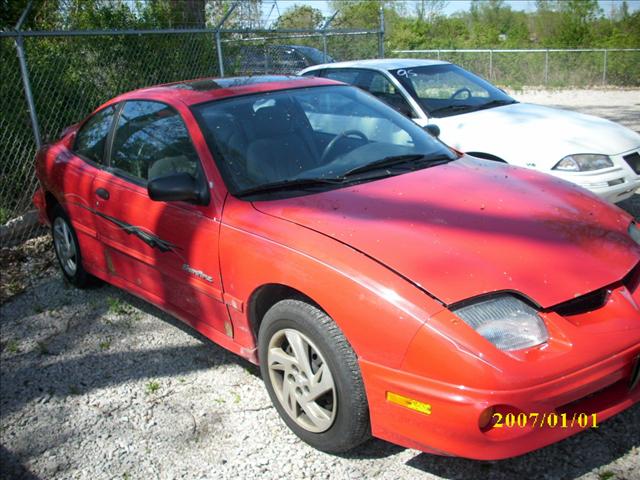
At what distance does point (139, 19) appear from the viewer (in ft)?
31.8

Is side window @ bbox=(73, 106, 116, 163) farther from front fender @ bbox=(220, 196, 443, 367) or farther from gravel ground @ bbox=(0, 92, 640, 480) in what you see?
front fender @ bbox=(220, 196, 443, 367)

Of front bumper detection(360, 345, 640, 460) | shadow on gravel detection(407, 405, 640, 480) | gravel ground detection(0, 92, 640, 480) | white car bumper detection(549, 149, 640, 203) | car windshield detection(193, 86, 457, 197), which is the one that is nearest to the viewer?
front bumper detection(360, 345, 640, 460)

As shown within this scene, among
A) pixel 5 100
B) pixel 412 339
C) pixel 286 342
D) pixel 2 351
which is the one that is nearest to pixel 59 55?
pixel 5 100

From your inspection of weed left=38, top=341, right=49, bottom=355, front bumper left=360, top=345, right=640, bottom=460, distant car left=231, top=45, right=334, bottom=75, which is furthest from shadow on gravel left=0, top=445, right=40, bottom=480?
distant car left=231, top=45, right=334, bottom=75

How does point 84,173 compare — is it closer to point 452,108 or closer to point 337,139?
point 337,139

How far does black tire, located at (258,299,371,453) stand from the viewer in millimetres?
2684

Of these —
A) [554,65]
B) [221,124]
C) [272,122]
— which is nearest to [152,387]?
[221,124]

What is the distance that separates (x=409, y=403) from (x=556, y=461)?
2.76 feet

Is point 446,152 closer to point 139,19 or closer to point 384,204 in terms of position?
point 384,204

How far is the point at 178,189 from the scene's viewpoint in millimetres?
3396

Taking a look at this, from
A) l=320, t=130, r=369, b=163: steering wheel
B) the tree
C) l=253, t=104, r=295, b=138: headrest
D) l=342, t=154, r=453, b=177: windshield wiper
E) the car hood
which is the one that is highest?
the tree

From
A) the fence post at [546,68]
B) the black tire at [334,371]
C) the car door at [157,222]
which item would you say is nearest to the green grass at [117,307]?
the car door at [157,222]

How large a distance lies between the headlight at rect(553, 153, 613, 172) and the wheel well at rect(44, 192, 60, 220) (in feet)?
13.6

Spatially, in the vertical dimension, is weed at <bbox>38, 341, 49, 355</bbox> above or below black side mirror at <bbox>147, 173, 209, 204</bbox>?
below
